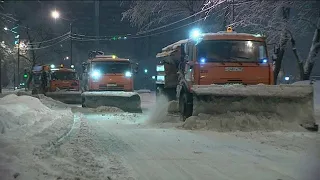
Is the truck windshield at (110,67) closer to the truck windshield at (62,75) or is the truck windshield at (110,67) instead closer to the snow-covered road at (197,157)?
the snow-covered road at (197,157)

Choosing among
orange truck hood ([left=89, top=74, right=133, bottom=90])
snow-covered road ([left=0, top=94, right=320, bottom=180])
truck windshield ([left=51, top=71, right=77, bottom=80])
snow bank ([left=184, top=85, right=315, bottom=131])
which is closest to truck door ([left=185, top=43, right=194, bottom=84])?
snow bank ([left=184, top=85, right=315, bottom=131])

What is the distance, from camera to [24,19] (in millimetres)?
70500

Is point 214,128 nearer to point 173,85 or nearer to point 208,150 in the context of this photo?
point 208,150

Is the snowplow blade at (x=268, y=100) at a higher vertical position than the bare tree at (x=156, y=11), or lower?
lower

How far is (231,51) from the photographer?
1402cm

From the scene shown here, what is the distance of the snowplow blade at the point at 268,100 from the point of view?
12.6 metres

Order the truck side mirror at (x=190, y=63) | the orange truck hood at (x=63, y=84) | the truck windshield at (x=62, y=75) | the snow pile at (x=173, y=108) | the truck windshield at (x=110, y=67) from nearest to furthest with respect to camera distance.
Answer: the truck side mirror at (x=190, y=63), the snow pile at (x=173, y=108), the truck windshield at (x=110, y=67), the orange truck hood at (x=63, y=84), the truck windshield at (x=62, y=75)

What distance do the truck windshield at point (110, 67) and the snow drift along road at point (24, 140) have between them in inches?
313

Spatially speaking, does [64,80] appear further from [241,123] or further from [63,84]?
[241,123]

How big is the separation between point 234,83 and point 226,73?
0.39m

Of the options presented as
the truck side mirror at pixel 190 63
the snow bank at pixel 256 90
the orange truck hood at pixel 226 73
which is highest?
the truck side mirror at pixel 190 63

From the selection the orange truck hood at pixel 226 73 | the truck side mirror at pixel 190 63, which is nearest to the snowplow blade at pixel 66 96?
the truck side mirror at pixel 190 63

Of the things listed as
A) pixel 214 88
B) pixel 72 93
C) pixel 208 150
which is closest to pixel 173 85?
pixel 214 88

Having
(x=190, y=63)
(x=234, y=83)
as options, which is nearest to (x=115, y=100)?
(x=190, y=63)
